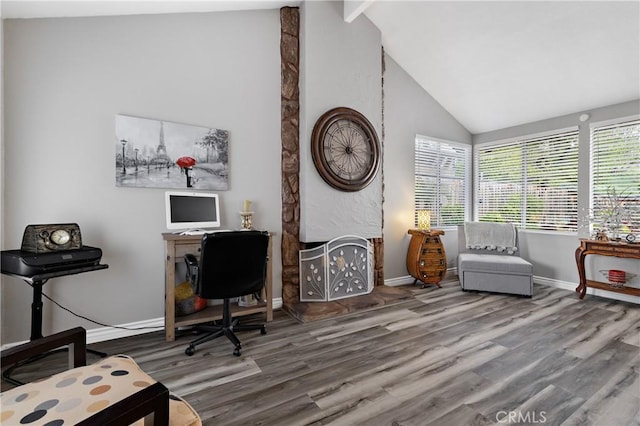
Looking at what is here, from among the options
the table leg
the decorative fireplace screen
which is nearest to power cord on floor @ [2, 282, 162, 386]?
the table leg

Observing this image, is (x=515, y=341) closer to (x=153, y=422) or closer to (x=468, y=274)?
(x=468, y=274)

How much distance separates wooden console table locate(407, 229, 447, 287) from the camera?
399 centimetres

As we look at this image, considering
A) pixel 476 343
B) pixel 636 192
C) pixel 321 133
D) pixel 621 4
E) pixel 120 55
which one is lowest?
pixel 476 343

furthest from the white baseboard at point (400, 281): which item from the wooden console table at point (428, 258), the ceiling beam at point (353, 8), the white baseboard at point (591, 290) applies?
the ceiling beam at point (353, 8)

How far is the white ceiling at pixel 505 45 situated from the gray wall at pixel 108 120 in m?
0.19

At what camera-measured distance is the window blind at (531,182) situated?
403cm

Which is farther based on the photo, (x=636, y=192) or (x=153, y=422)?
(x=636, y=192)

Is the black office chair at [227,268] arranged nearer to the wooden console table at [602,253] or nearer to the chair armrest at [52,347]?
the chair armrest at [52,347]

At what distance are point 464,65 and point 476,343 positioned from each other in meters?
3.49

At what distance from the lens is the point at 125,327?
250 centimetres

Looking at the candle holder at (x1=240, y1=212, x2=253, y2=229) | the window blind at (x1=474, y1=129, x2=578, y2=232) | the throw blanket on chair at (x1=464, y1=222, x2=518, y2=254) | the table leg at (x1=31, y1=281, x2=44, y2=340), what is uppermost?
the window blind at (x1=474, y1=129, x2=578, y2=232)

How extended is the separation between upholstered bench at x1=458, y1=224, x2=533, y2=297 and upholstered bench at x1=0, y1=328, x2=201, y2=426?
3725 millimetres

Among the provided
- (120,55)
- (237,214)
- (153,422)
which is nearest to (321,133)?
(237,214)

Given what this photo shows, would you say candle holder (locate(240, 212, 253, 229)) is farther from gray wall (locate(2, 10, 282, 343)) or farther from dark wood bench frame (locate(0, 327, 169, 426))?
dark wood bench frame (locate(0, 327, 169, 426))
